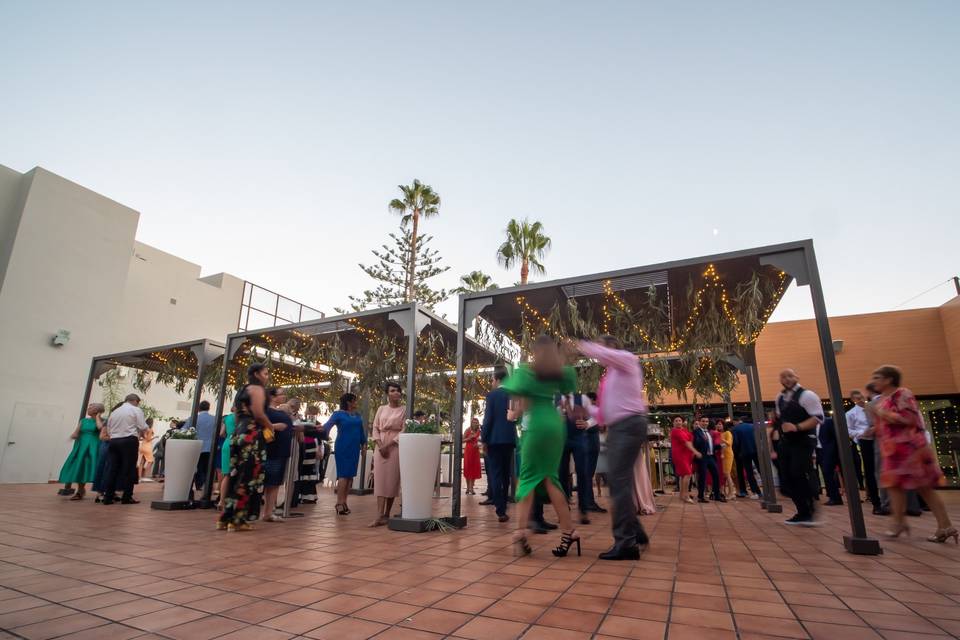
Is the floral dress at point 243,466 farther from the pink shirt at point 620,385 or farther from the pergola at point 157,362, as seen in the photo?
the pergola at point 157,362

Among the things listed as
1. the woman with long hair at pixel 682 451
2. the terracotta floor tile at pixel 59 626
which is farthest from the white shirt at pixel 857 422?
the terracotta floor tile at pixel 59 626

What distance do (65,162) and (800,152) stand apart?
18569 millimetres

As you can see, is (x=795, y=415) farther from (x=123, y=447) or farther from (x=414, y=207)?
(x=414, y=207)

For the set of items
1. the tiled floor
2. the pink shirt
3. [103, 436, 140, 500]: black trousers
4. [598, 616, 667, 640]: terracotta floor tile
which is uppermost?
the pink shirt

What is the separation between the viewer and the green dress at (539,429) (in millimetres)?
3080

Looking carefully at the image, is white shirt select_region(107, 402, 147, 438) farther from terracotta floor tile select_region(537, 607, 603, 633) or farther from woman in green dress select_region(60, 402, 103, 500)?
terracotta floor tile select_region(537, 607, 603, 633)

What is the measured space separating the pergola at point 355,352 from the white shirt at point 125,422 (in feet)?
3.63

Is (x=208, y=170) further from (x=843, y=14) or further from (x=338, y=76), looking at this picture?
(x=843, y=14)

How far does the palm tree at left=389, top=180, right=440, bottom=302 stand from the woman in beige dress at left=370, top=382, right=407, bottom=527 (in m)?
15.9

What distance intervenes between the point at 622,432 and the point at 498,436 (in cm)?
215

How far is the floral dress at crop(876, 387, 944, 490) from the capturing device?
3.62 meters

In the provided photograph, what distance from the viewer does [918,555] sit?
10.3 feet

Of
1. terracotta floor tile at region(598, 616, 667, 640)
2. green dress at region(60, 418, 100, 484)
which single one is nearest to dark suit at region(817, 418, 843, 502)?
terracotta floor tile at region(598, 616, 667, 640)

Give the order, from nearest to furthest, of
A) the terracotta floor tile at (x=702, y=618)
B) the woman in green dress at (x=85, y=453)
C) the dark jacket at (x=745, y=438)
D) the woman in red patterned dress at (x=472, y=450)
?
the terracotta floor tile at (x=702, y=618) → the woman in green dress at (x=85, y=453) → the dark jacket at (x=745, y=438) → the woman in red patterned dress at (x=472, y=450)
